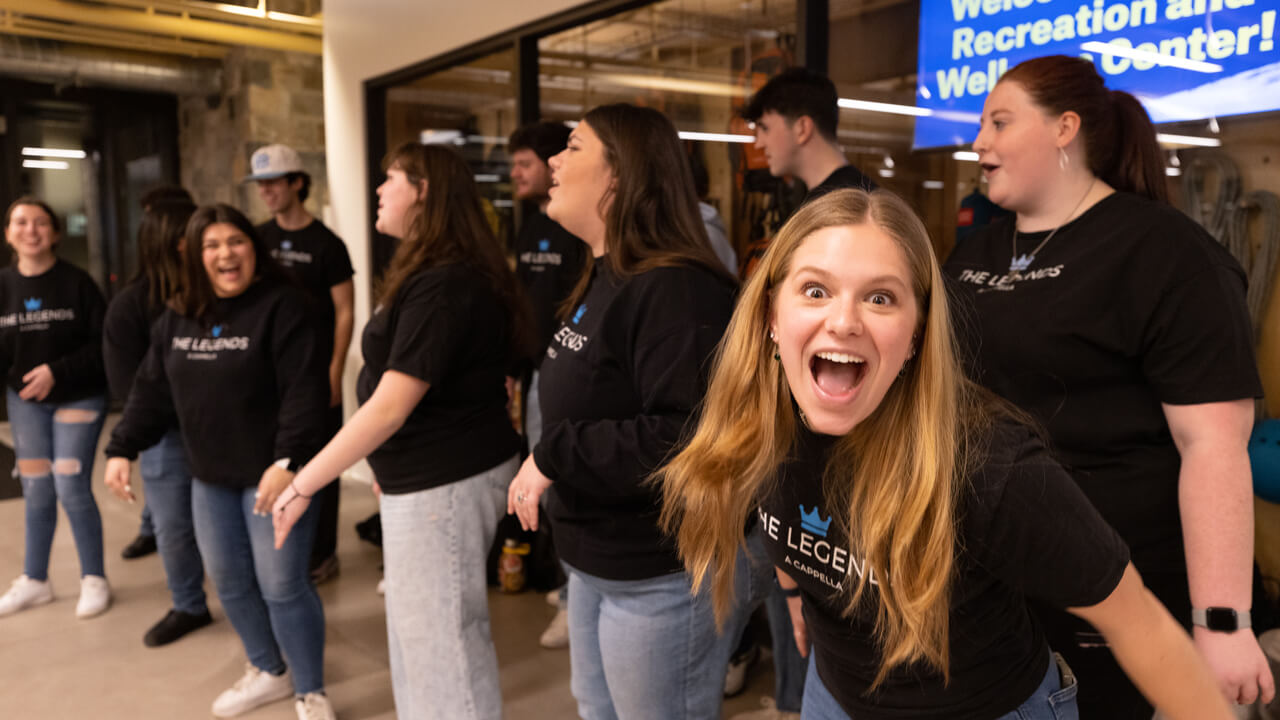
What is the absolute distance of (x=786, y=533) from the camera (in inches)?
49.1

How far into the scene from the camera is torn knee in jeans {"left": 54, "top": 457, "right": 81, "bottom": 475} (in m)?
3.59

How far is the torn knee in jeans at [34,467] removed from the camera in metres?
3.66

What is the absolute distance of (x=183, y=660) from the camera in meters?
3.17

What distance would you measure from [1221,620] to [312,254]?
11.4ft

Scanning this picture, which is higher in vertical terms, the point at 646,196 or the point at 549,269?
the point at 646,196

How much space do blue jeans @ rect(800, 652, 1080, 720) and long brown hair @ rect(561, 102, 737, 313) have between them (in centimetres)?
74

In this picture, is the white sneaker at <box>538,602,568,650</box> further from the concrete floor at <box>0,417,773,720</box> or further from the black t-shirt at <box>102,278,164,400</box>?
the black t-shirt at <box>102,278,164,400</box>

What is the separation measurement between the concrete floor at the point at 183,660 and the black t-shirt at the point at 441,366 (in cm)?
107

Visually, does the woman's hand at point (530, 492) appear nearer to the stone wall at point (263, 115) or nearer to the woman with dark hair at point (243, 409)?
the woman with dark hair at point (243, 409)

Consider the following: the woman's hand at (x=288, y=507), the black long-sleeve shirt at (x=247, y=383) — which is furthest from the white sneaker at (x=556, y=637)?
the woman's hand at (x=288, y=507)

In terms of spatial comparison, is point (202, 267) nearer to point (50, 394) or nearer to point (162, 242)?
point (162, 242)

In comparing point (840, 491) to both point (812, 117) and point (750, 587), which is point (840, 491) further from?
point (812, 117)

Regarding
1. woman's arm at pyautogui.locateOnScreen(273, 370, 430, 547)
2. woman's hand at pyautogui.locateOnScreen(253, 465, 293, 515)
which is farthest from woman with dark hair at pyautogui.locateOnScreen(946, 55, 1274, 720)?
woman's hand at pyautogui.locateOnScreen(253, 465, 293, 515)

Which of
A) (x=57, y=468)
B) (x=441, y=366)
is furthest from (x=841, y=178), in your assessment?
(x=57, y=468)
